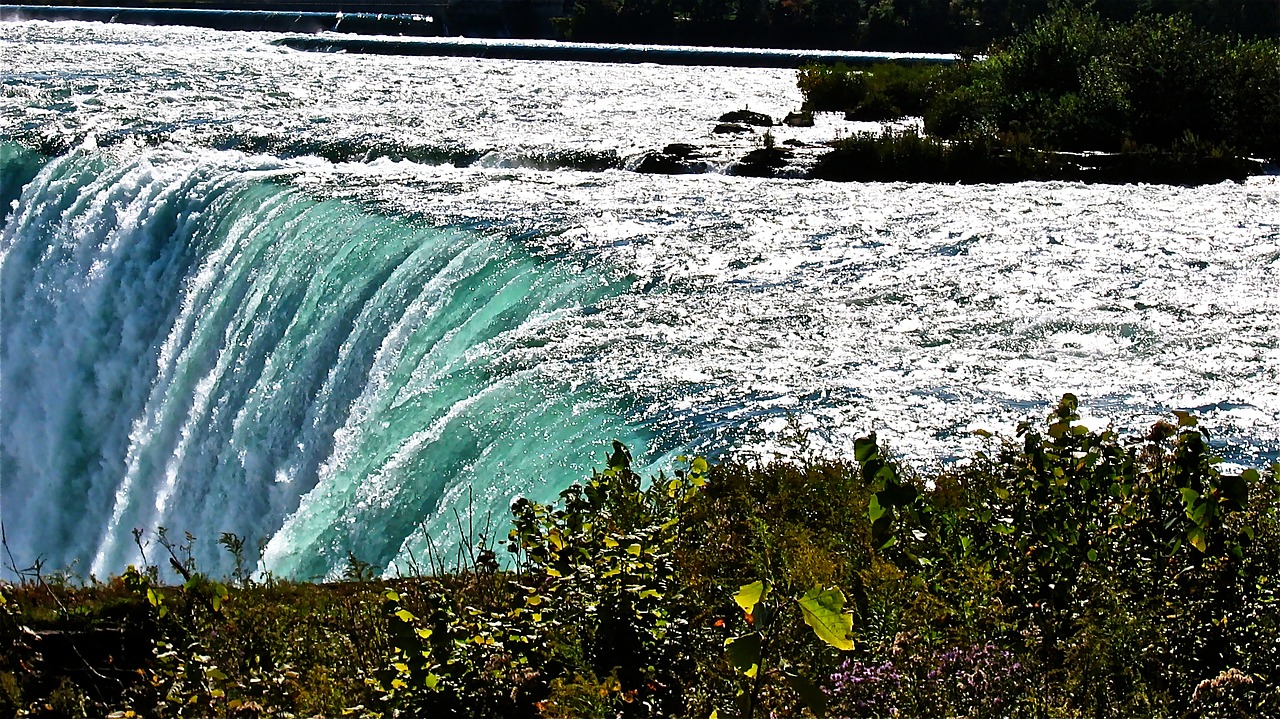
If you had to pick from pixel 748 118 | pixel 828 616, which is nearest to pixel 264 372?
pixel 828 616

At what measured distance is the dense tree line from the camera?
120ft

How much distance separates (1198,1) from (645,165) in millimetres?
20821

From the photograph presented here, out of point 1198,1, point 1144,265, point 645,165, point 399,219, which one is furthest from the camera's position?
point 1198,1

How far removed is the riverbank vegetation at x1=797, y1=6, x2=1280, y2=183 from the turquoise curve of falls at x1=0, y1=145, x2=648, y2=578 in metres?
7.89

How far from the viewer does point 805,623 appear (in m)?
4.15

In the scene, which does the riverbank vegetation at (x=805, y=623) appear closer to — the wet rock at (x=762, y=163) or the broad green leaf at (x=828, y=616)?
the broad green leaf at (x=828, y=616)

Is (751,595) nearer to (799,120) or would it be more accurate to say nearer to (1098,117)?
(1098,117)

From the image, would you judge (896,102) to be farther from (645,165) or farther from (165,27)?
(165,27)

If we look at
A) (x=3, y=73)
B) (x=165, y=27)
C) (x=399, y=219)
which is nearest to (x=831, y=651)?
(x=399, y=219)

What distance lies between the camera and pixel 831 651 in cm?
440

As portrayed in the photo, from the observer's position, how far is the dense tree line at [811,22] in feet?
120

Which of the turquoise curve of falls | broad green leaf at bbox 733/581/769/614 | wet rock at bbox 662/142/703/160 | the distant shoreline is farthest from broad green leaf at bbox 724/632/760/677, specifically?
the distant shoreline

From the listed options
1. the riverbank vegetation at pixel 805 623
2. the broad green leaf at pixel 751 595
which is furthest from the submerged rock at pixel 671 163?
the broad green leaf at pixel 751 595

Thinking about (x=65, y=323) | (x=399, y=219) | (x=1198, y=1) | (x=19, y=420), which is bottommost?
(x=19, y=420)
